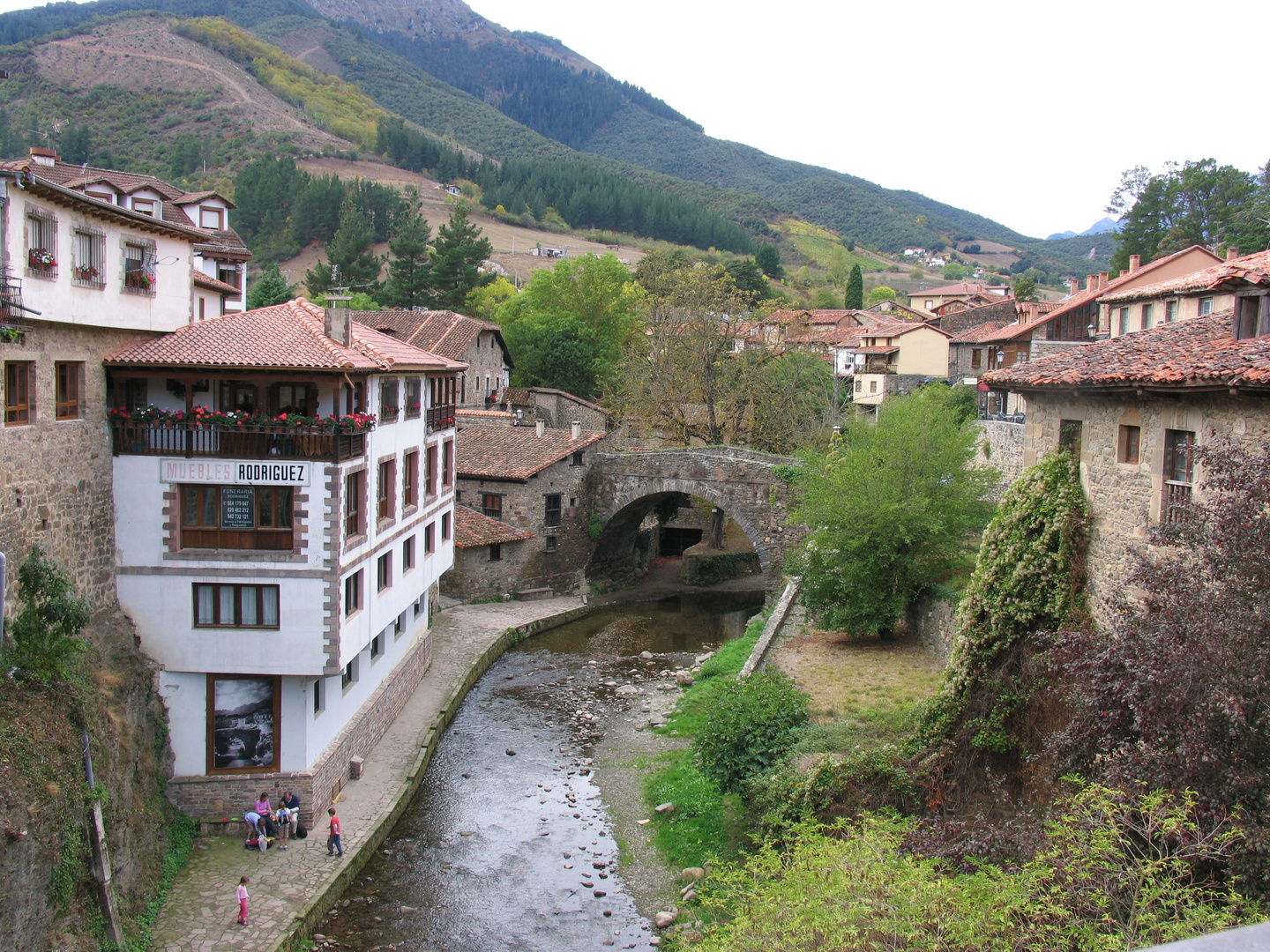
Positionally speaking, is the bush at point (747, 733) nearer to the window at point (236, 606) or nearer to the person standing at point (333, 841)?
the person standing at point (333, 841)

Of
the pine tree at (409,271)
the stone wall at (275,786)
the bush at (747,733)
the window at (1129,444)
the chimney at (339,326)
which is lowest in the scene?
the stone wall at (275,786)

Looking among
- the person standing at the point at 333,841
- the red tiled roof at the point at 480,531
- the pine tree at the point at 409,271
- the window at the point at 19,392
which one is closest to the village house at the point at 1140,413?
the person standing at the point at 333,841

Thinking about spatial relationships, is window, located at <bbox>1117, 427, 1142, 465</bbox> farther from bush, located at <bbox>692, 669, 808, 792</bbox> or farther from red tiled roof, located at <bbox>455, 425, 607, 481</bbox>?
red tiled roof, located at <bbox>455, 425, 607, 481</bbox>

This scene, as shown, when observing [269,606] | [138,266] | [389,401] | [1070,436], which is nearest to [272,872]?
[269,606]

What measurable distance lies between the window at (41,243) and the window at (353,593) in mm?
7237

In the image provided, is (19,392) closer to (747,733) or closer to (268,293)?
(747,733)

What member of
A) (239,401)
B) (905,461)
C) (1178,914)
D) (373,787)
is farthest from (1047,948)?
(905,461)

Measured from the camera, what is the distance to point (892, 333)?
60625 millimetres

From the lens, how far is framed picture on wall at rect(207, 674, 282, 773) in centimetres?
1744

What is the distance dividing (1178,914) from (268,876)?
1346cm

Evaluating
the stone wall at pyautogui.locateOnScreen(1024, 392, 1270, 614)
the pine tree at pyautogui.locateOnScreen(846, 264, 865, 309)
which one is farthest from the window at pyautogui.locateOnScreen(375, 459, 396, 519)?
the pine tree at pyautogui.locateOnScreen(846, 264, 865, 309)

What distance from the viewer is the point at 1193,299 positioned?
2616cm

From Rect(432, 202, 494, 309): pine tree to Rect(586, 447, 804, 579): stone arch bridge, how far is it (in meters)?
29.0

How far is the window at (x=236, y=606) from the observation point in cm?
1738
